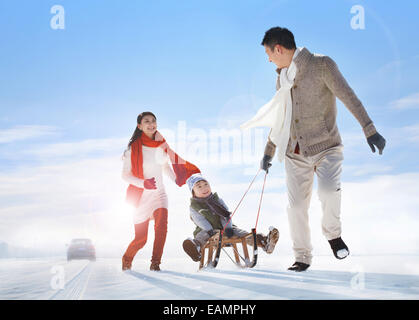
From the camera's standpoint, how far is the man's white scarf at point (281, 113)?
14.1 feet

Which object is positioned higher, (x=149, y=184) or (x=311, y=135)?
(x=311, y=135)

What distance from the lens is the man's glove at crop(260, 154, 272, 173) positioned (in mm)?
4672

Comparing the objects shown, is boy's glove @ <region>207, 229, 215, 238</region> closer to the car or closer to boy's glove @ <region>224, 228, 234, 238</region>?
boy's glove @ <region>224, 228, 234, 238</region>

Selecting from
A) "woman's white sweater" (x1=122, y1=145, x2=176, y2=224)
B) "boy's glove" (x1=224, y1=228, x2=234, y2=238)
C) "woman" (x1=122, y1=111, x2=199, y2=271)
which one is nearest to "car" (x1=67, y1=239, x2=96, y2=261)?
"woman" (x1=122, y1=111, x2=199, y2=271)

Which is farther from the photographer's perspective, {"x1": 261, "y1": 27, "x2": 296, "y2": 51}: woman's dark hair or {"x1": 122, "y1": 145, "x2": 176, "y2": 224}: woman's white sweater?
{"x1": 122, "y1": 145, "x2": 176, "y2": 224}: woman's white sweater

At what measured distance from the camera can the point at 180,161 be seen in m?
5.22

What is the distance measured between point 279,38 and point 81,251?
8.92 m

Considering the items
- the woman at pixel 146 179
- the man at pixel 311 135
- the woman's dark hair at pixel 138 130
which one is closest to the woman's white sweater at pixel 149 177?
the woman at pixel 146 179

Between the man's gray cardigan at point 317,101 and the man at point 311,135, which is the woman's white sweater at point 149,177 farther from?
the man's gray cardigan at point 317,101

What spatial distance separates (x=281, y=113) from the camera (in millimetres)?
4426

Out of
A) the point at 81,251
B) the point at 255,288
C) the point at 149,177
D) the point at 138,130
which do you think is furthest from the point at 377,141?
the point at 81,251

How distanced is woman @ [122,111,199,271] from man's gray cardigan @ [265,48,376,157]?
167cm

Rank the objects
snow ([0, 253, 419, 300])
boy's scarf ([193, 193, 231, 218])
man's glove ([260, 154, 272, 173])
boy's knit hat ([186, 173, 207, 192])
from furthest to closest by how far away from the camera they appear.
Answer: boy's knit hat ([186, 173, 207, 192]), boy's scarf ([193, 193, 231, 218]), man's glove ([260, 154, 272, 173]), snow ([0, 253, 419, 300])

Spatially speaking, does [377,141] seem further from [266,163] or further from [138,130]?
[138,130]
